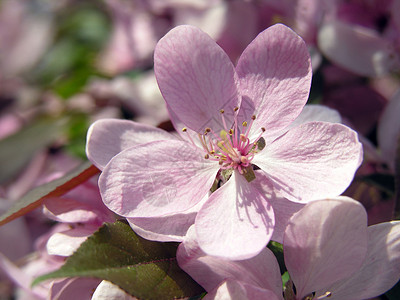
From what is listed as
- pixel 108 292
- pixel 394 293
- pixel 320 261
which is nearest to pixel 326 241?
pixel 320 261

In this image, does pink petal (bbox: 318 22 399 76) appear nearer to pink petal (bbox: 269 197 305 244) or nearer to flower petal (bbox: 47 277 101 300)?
pink petal (bbox: 269 197 305 244)

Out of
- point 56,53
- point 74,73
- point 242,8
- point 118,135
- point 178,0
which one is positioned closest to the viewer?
point 118,135

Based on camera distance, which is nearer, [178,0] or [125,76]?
[178,0]

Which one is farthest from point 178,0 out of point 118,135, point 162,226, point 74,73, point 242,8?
point 162,226

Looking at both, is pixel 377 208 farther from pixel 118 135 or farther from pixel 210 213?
pixel 118 135

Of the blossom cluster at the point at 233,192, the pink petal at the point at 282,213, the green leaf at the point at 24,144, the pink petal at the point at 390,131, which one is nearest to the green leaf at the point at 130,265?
the blossom cluster at the point at 233,192

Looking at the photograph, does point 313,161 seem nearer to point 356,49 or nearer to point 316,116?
point 316,116

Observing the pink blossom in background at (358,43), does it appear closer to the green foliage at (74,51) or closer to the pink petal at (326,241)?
the pink petal at (326,241)
